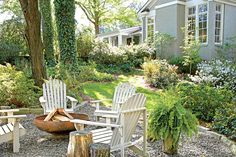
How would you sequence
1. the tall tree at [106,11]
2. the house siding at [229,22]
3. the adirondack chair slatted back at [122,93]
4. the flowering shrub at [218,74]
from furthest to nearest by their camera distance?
the tall tree at [106,11] < the house siding at [229,22] < the flowering shrub at [218,74] < the adirondack chair slatted back at [122,93]

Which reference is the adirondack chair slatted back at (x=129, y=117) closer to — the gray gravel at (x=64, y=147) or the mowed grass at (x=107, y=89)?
the gray gravel at (x=64, y=147)

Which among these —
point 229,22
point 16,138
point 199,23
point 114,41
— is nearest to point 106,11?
point 114,41

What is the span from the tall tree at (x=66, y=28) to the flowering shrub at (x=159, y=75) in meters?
3.32

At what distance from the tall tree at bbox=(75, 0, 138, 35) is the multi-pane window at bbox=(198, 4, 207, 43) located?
48.2 ft

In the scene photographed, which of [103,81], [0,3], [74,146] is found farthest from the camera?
[0,3]

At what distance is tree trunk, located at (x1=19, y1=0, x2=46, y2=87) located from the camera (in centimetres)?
845

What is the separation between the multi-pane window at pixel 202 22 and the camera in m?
15.1

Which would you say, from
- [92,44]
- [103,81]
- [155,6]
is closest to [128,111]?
[103,81]

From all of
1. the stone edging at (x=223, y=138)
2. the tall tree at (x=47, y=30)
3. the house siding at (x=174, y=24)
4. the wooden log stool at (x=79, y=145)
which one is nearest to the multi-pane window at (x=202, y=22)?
the house siding at (x=174, y=24)

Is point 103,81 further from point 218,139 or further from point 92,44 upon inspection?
point 218,139

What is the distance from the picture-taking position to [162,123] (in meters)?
4.45

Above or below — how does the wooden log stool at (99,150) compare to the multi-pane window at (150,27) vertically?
below

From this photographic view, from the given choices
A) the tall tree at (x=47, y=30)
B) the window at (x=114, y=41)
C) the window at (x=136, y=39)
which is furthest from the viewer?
the window at (x=114, y=41)

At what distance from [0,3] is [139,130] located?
21.7m
